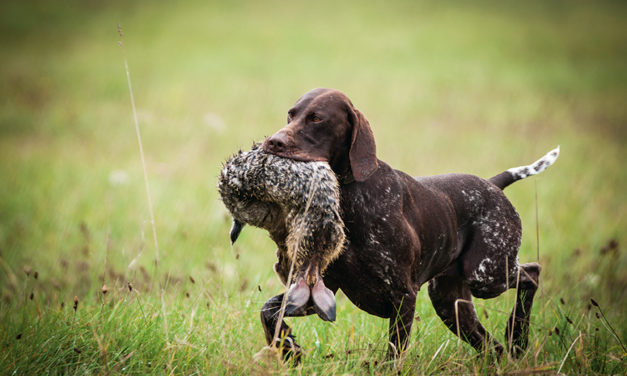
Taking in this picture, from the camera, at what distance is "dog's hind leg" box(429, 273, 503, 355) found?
4016mm

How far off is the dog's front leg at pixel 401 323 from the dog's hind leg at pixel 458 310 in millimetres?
752

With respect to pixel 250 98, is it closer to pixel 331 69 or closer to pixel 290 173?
pixel 331 69

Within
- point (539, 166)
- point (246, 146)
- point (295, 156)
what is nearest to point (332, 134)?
point (295, 156)

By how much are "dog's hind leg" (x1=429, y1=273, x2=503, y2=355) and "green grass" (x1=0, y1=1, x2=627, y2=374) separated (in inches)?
5.6

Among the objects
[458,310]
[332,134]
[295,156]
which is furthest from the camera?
[458,310]

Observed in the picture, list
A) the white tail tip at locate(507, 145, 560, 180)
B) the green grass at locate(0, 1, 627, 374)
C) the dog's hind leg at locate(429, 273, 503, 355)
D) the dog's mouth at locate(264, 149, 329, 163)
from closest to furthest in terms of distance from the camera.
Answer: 1. the dog's mouth at locate(264, 149, 329, 163)
2. the green grass at locate(0, 1, 627, 374)
3. the dog's hind leg at locate(429, 273, 503, 355)
4. the white tail tip at locate(507, 145, 560, 180)

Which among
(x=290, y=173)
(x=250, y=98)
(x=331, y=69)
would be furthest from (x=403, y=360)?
(x=331, y=69)

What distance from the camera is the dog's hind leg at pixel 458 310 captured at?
4016mm

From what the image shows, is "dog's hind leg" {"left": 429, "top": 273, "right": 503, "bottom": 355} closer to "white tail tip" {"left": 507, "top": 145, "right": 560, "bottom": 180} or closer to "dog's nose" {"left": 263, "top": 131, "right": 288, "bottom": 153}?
"white tail tip" {"left": 507, "top": 145, "right": 560, "bottom": 180}

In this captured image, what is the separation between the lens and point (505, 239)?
3.89m

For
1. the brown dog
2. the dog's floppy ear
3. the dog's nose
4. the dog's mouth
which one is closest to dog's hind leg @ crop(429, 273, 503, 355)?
the brown dog

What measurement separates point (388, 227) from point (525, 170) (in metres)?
1.49

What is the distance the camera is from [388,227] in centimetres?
329

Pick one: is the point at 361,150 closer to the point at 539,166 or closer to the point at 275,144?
the point at 275,144
